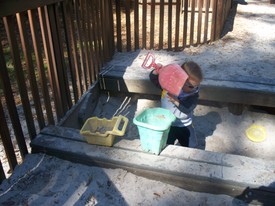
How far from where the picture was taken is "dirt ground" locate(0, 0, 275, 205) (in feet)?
7.70

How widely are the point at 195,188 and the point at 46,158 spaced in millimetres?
1312

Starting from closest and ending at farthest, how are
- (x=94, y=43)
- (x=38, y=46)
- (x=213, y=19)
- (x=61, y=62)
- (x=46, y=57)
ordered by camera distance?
(x=38, y=46)
(x=46, y=57)
(x=61, y=62)
(x=94, y=43)
(x=213, y=19)

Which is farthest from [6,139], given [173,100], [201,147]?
[201,147]

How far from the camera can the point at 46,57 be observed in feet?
9.56

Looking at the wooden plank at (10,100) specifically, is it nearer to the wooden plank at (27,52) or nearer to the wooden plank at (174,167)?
the wooden plank at (174,167)

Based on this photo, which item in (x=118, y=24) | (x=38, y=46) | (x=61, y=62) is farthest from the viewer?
(x=118, y=24)

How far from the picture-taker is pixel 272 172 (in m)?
2.35

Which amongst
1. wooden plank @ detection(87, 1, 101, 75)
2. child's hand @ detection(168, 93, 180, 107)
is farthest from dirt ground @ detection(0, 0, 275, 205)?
child's hand @ detection(168, 93, 180, 107)

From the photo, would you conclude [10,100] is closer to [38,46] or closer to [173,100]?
[38,46]

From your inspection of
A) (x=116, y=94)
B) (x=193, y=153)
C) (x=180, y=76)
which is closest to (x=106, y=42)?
(x=116, y=94)

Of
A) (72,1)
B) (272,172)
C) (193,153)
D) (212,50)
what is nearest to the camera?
(272,172)

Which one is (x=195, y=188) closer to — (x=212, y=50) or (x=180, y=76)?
(x=180, y=76)

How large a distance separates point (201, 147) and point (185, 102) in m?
1.07

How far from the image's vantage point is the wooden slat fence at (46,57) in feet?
7.95
